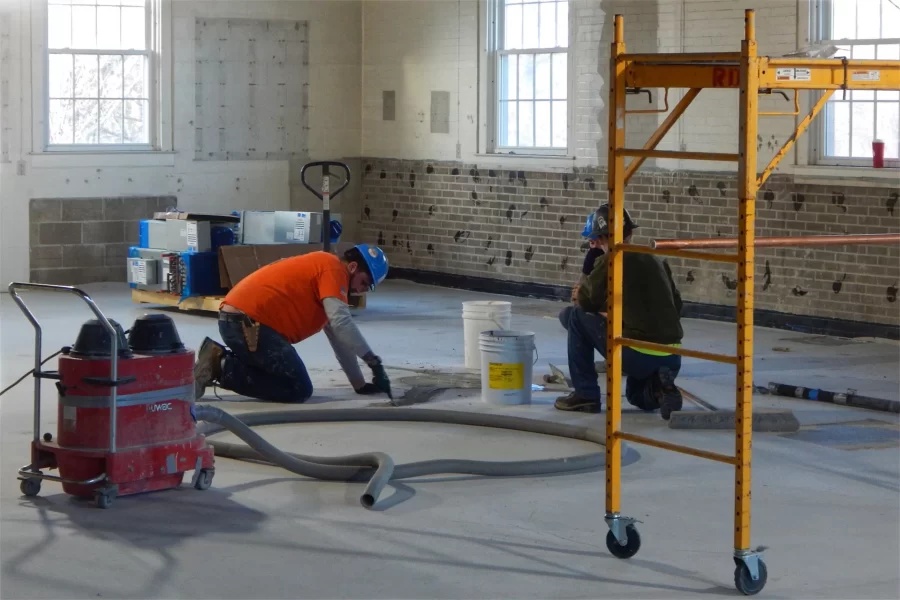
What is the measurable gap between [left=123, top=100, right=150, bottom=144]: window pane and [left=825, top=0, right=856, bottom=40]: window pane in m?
7.18

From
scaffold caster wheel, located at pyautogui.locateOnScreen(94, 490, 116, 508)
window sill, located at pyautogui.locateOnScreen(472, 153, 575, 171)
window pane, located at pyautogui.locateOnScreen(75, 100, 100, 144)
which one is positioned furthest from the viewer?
window pane, located at pyautogui.locateOnScreen(75, 100, 100, 144)

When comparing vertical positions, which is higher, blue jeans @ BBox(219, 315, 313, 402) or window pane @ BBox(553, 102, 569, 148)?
window pane @ BBox(553, 102, 569, 148)

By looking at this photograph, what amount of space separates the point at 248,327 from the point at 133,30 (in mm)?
7340

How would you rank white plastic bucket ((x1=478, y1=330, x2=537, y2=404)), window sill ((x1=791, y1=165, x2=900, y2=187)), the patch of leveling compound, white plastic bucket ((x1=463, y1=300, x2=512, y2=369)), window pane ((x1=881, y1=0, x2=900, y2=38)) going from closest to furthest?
the patch of leveling compound → white plastic bucket ((x1=478, y1=330, x2=537, y2=404)) → white plastic bucket ((x1=463, y1=300, x2=512, y2=369)) → window sill ((x1=791, y1=165, x2=900, y2=187)) → window pane ((x1=881, y1=0, x2=900, y2=38))

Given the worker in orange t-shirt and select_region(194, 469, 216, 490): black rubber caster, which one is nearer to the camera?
select_region(194, 469, 216, 490): black rubber caster

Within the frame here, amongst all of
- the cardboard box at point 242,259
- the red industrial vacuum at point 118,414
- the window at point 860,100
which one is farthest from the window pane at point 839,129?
the red industrial vacuum at point 118,414

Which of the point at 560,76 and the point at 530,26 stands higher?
the point at 530,26

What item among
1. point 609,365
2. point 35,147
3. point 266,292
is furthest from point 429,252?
point 609,365

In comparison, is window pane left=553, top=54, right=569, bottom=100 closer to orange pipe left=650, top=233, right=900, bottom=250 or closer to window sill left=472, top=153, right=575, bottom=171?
window sill left=472, top=153, right=575, bottom=171

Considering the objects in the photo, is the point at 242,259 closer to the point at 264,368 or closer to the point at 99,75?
the point at 99,75

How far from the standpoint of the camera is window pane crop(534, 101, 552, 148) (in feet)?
43.5

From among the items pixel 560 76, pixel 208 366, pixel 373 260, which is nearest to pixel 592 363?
pixel 373 260

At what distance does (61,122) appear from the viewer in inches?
529

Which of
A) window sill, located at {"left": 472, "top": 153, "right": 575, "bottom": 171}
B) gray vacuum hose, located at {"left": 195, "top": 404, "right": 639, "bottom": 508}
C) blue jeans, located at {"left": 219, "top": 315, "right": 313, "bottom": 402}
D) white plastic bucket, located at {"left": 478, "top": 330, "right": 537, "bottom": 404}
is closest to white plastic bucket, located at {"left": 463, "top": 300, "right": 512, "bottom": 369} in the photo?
white plastic bucket, located at {"left": 478, "top": 330, "right": 537, "bottom": 404}
